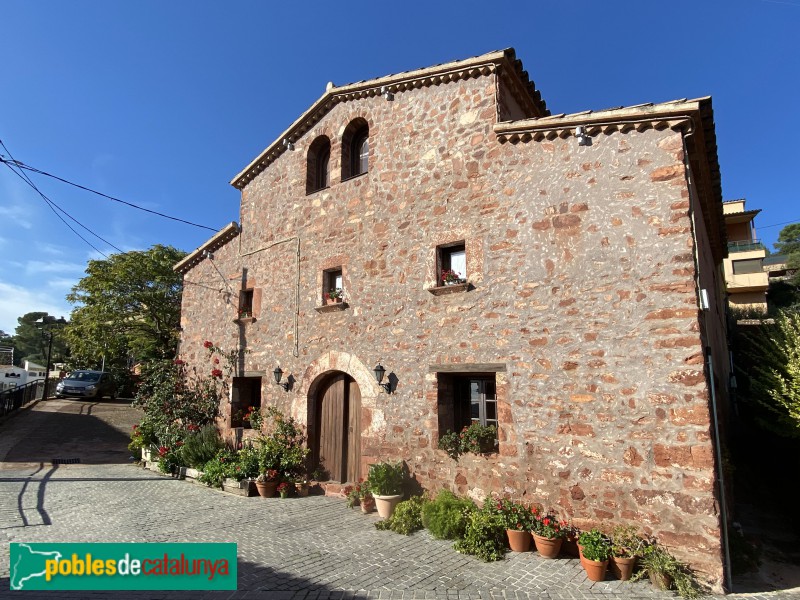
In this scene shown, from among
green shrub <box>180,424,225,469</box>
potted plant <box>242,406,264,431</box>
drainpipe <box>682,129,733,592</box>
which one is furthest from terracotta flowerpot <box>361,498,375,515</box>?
drainpipe <box>682,129,733,592</box>

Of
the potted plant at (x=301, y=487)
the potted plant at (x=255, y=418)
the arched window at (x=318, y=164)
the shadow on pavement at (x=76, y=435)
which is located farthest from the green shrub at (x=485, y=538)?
the shadow on pavement at (x=76, y=435)

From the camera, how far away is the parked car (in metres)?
21.4

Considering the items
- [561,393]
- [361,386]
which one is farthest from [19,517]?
[561,393]

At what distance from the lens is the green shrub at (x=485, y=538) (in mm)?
6070

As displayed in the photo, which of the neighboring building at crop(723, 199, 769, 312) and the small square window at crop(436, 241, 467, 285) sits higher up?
the neighboring building at crop(723, 199, 769, 312)

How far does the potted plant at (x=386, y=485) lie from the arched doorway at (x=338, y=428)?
1.38 m

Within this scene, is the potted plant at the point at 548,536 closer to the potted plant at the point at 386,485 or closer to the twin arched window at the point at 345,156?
the potted plant at the point at 386,485

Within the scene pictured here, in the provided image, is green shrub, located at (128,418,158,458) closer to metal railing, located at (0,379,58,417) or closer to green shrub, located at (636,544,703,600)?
→ metal railing, located at (0,379,58,417)

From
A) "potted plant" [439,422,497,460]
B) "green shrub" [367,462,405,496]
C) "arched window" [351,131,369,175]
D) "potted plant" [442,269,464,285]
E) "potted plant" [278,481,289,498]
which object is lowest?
→ "potted plant" [278,481,289,498]

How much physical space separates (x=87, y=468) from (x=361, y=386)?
8110 millimetres

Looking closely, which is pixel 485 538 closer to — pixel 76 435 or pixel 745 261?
pixel 76 435

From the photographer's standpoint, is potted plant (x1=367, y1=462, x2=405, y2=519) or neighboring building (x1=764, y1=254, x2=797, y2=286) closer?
potted plant (x1=367, y1=462, x2=405, y2=519)

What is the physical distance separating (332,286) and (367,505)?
4.53 m

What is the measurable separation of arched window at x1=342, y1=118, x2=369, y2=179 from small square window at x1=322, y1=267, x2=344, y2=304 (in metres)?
2.17
